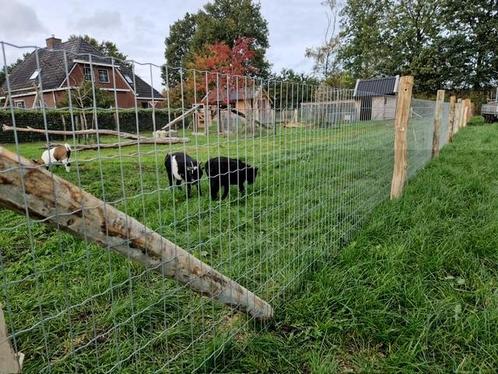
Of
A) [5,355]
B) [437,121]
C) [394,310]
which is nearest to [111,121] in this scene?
[5,355]

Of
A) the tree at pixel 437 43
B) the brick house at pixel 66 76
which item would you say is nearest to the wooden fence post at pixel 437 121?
the brick house at pixel 66 76

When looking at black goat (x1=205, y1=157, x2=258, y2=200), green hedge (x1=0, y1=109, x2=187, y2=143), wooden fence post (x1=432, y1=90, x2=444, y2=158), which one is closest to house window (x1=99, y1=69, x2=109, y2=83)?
green hedge (x1=0, y1=109, x2=187, y2=143)

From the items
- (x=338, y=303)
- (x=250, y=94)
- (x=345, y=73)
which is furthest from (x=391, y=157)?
(x=345, y=73)

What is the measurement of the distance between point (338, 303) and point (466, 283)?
1.02 meters

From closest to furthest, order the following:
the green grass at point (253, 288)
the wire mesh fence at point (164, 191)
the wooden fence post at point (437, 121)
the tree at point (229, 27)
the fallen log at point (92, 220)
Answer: the fallen log at point (92, 220), the wire mesh fence at point (164, 191), the green grass at point (253, 288), the wooden fence post at point (437, 121), the tree at point (229, 27)

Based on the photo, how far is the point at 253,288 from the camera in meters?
2.44

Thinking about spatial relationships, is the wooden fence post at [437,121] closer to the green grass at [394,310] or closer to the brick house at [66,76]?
the green grass at [394,310]

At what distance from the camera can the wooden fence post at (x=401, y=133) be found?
425 centimetres

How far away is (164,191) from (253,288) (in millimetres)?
1012

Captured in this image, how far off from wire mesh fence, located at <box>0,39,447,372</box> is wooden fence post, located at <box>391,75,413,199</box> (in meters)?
0.16

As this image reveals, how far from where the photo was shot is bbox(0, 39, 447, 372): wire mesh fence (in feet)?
4.00

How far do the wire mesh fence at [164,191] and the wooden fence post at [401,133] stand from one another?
162 millimetres

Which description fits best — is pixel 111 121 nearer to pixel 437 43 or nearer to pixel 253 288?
pixel 253 288

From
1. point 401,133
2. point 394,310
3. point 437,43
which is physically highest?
point 437,43
